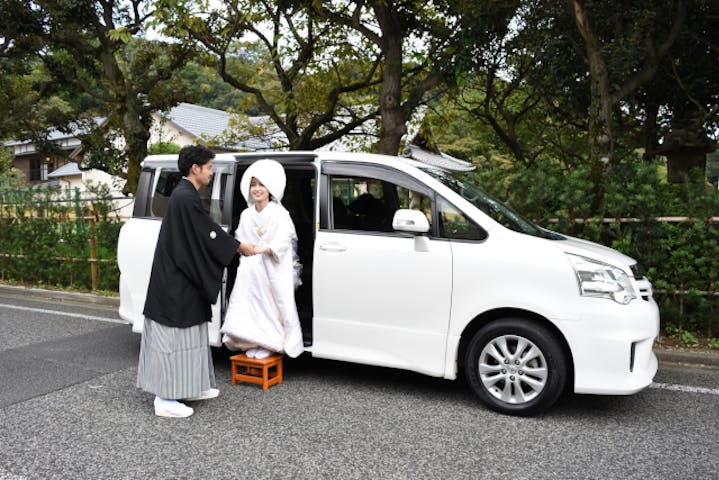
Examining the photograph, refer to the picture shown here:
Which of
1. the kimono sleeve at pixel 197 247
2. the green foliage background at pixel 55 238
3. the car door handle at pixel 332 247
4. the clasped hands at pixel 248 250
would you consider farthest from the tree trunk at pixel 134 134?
the kimono sleeve at pixel 197 247

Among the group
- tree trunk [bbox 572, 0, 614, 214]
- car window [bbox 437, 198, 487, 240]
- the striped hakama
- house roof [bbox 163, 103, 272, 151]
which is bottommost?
the striped hakama

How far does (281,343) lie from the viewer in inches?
194

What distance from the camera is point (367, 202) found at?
17.3 feet

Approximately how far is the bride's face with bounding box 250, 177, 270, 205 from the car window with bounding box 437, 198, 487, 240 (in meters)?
1.39

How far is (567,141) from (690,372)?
12697 millimetres

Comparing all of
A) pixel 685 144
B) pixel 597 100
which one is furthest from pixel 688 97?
pixel 597 100

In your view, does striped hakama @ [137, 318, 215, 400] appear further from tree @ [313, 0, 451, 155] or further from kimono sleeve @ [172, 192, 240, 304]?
tree @ [313, 0, 451, 155]

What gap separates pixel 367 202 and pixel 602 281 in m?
2.06

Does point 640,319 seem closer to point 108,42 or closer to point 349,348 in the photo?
point 349,348

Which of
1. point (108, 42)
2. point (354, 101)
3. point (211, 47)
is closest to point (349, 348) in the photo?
point (211, 47)

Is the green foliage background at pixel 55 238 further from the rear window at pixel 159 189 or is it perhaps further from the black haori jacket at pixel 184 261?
the black haori jacket at pixel 184 261

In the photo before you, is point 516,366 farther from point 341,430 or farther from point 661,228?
point 661,228

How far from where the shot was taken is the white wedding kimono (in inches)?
192

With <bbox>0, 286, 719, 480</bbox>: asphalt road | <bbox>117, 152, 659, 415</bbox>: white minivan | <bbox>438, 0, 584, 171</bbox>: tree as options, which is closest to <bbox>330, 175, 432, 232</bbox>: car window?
<bbox>117, 152, 659, 415</bbox>: white minivan
